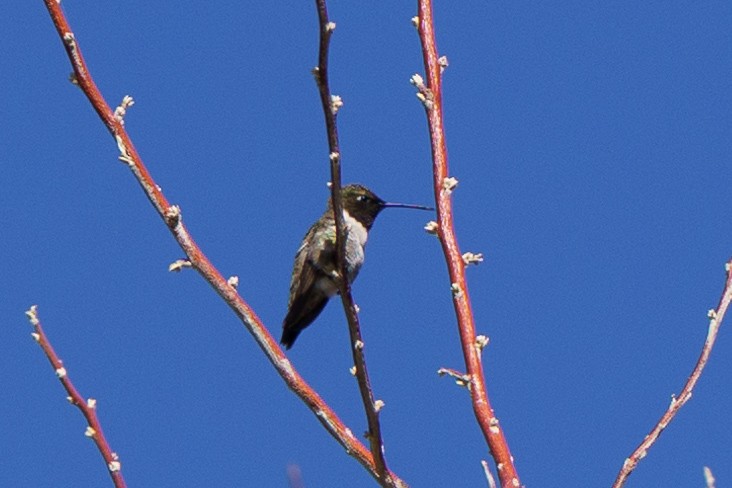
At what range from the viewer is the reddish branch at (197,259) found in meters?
3.35

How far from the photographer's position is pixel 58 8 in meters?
Answer: 3.36

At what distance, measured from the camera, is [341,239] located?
358cm

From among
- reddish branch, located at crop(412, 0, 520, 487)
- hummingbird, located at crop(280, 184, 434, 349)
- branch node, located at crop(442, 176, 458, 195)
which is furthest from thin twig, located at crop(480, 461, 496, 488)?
hummingbird, located at crop(280, 184, 434, 349)

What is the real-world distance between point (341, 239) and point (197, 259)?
1.46ft

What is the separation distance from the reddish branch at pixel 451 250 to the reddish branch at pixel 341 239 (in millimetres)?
296

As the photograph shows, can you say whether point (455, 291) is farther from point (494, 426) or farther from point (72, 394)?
point (72, 394)

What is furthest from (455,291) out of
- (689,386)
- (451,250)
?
(689,386)

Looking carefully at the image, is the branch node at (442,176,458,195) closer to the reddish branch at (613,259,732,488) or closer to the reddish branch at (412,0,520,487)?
the reddish branch at (412,0,520,487)

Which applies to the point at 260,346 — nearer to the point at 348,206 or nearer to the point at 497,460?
the point at 497,460

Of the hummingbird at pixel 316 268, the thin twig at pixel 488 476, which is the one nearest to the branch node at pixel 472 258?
the thin twig at pixel 488 476

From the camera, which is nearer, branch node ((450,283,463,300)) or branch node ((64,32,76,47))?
branch node ((64,32,76,47))

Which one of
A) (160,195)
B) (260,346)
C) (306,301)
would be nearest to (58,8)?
(160,195)

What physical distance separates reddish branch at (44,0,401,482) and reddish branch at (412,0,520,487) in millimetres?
317

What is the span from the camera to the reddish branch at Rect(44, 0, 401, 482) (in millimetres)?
3348
